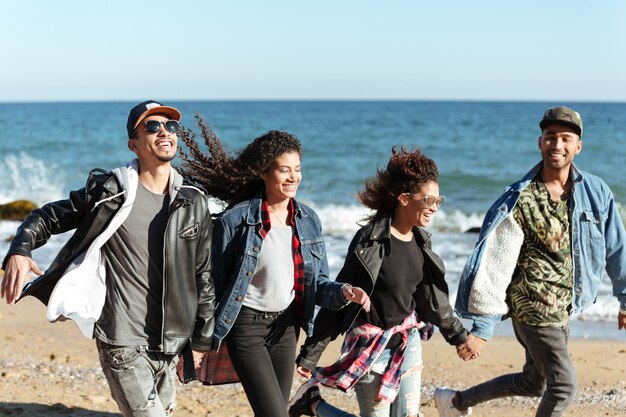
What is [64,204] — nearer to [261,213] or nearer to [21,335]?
[261,213]

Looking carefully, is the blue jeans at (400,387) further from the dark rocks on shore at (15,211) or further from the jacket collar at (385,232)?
the dark rocks on shore at (15,211)

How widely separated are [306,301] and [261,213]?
560 mm

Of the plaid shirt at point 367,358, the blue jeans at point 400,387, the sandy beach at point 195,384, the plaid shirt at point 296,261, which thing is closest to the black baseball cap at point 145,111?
the plaid shirt at point 296,261

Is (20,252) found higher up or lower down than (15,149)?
higher up

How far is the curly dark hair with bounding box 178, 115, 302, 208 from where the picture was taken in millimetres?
4957

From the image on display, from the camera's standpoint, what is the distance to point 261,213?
4.88 m

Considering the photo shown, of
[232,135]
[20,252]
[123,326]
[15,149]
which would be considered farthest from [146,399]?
[232,135]

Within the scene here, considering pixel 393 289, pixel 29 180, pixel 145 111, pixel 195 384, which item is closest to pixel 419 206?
pixel 393 289

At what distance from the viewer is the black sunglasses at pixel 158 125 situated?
4.40 metres

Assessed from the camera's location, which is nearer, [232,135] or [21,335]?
[21,335]

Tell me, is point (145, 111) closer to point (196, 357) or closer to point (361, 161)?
point (196, 357)

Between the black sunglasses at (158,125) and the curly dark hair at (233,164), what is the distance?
1.76 ft

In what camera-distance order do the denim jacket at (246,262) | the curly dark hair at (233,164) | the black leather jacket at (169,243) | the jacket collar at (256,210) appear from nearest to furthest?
the black leather jacket at (169,243) → the denim jacket at (246,262) → the jacket collar at (256,210) → the curly dark hair at (233,164)

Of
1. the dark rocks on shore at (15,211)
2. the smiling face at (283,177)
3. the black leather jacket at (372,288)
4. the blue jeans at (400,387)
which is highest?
the smiling face at (283,177)
